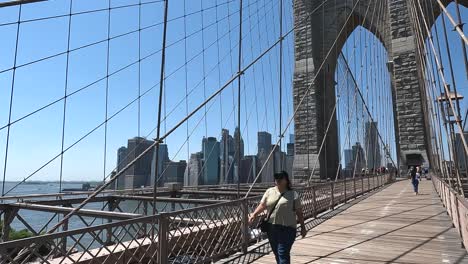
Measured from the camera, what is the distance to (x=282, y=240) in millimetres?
3803

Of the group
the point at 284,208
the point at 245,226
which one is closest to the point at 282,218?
the point at 284,208

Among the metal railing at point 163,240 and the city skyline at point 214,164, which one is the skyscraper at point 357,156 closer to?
the city skyline at point 214,164

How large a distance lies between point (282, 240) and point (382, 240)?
3.36 meters

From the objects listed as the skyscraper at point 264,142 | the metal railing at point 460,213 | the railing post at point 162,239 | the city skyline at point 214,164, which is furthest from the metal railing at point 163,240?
the skyscraper at point 264,142

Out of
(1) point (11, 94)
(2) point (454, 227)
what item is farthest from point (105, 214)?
(2) point (454, 227)

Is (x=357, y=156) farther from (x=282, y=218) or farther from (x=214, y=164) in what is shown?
(x=282, y=218)

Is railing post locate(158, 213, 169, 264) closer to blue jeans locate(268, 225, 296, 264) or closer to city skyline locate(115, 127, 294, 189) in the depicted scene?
blue jeans locate(268, 225, 296, 264)

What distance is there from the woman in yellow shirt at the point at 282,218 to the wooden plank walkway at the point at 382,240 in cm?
128

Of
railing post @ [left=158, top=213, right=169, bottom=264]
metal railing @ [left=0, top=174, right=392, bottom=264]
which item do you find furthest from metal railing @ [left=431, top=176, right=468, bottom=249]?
railing post @ [left=158, top=213, right=169, bottom=264]

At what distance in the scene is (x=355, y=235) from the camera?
6.79 metres

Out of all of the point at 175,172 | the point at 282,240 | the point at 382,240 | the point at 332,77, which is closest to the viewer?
the point at 282,240

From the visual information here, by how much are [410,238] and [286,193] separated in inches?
150

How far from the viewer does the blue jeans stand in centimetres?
374

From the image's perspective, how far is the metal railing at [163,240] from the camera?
3.11 metres
